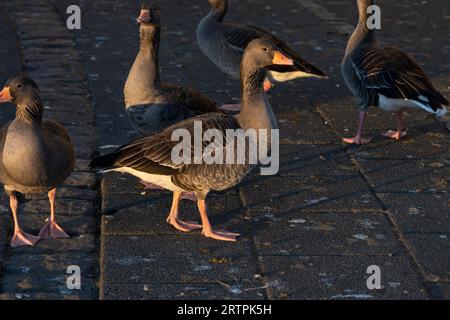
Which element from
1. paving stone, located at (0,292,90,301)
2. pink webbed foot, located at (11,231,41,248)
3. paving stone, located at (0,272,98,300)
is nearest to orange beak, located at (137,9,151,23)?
pink webbed foot, located at (11,231,41,248)

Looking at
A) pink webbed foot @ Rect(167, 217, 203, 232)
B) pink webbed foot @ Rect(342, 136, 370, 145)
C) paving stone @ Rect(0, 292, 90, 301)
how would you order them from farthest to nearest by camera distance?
pink webbed foot @ Rect(342, 136, 370, 145), pink webbed foot @ Rect(167, 217, 203, 232), paving stone @ Rect(0, 292, 90, 301)

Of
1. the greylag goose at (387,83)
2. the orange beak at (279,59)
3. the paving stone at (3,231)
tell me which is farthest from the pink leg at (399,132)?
the paving stone at (3,231)

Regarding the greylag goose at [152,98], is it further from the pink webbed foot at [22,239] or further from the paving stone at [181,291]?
the paving stone at [181,291]

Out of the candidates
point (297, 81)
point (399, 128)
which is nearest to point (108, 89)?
point (297, 81)

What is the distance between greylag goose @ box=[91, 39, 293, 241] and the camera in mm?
7832

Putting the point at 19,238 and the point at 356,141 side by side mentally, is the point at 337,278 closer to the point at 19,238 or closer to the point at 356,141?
the point at 19,238

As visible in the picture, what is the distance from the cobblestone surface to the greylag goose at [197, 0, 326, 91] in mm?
1696

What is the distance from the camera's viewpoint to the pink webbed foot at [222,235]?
7828 mm

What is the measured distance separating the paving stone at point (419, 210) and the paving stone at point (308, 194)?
18 cm

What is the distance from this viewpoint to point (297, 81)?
12.9 metres

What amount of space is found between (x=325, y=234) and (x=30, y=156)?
8.37 feet

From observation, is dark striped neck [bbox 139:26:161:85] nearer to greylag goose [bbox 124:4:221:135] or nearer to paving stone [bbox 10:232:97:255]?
Result: greylag goose [bbox 124:4:221:135]

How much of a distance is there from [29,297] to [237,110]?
5027 mm

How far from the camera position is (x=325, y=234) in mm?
7973
